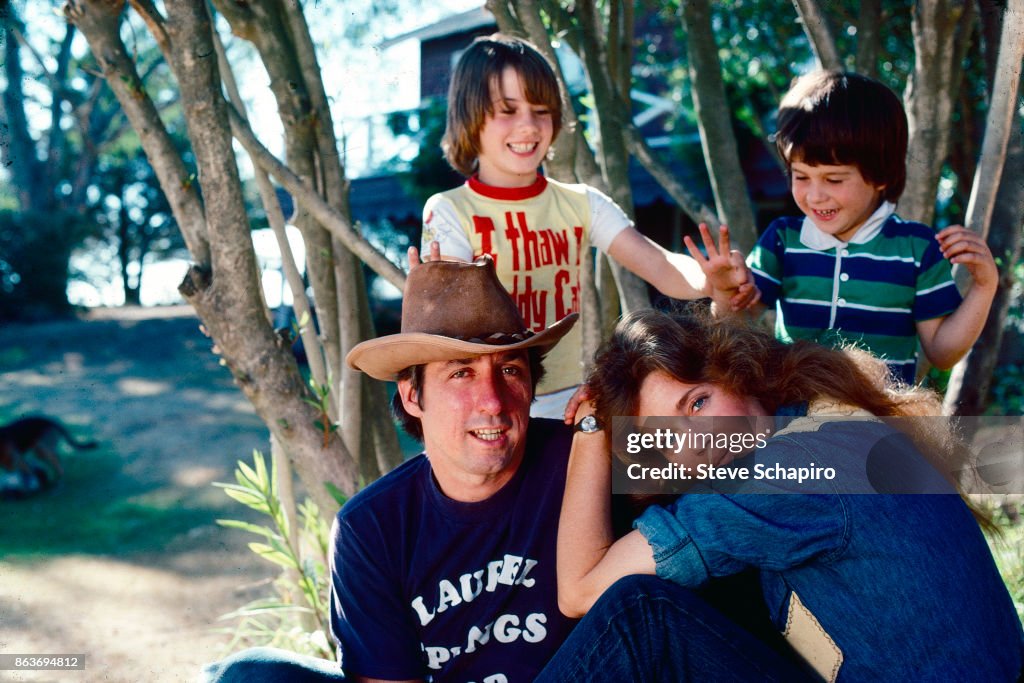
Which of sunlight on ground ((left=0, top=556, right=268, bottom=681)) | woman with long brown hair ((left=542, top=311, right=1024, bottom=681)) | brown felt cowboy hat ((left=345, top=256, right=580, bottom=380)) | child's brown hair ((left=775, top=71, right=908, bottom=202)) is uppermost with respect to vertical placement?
child's brown hair ((left=775, top=71, right=908, bottom=202))

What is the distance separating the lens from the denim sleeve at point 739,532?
1665 millimetres

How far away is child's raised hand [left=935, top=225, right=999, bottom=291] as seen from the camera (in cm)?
248

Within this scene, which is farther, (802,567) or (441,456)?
(441,456)

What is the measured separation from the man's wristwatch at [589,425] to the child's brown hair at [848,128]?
109 cm

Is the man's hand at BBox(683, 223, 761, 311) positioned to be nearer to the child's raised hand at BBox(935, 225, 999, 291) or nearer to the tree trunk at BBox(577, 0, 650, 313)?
the child's raised hand at BBox(935, 225, 999, 291)

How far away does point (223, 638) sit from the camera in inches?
198

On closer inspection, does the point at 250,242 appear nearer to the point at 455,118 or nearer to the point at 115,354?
the point at 455,118

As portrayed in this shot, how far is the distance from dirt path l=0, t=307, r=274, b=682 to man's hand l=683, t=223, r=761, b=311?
7.29ft

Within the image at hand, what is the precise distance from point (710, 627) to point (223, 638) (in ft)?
13.1

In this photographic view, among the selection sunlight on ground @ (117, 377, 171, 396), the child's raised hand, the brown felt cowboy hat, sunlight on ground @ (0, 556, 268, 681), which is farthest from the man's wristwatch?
sunlight on ground @ (117, 377, 171, 396)

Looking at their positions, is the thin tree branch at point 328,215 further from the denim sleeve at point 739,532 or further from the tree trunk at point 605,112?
the denim sleeve at point 739,532

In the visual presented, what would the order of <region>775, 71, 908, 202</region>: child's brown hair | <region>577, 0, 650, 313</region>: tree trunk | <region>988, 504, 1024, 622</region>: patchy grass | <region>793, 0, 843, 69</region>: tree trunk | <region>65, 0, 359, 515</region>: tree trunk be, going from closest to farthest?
<region>775, 71, 908, 202</region>: child's brown hair < <region>65, 0, 359, 515</region>: tree trunk < <region>793, 0, 843, 69</region>: tree trunk < <region>988, 504, 1024, 622</region>: patchy grass < <region>577, 0, 650, 313</region>: tree trunk

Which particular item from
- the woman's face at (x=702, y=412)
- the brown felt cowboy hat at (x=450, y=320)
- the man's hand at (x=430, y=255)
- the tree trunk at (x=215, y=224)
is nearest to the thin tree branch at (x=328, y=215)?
the tree trunk at (x=215, y=224)

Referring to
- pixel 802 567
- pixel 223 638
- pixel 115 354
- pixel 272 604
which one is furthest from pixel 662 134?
pixel 802 567
